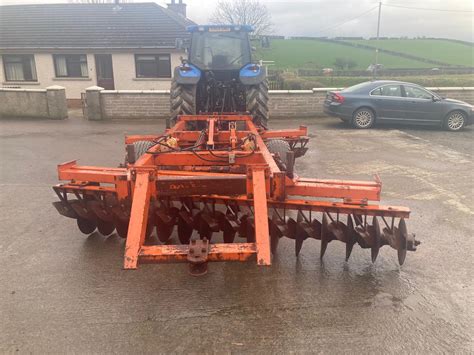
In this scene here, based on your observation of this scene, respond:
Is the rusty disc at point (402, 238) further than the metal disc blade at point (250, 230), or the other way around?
the metal disc blade at point (250, 230)

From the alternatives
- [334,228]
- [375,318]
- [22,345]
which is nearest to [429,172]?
[334,228]

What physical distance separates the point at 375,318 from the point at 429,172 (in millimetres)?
4642

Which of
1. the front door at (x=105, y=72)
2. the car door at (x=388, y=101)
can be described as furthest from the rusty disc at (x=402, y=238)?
the front door at (x=105, y=72)

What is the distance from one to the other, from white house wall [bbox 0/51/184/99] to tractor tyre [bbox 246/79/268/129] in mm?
10945

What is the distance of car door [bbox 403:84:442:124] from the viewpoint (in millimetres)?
10977

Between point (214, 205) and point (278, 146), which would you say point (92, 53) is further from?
point (214, 205)

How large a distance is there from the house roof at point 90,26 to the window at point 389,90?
9.43m

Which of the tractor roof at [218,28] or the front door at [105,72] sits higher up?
the tractor roof at [218,28]

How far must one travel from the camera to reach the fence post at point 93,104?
41.7 feet

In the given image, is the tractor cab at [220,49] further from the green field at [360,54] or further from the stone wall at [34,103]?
the green field at [360,54]

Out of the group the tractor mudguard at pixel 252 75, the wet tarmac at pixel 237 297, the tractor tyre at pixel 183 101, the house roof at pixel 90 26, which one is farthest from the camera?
the house roof at pixel 90 26

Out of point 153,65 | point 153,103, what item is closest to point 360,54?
point 153,65

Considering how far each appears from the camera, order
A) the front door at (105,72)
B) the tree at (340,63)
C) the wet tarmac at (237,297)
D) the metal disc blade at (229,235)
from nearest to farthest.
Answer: the wet tarmac at (237,297) → the metal disc blade at (229,235) → the front door at (105,72) → the tree at (340,63)

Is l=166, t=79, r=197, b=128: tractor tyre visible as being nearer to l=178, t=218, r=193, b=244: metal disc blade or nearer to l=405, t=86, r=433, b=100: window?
l=178, t=218, r=193, b=244: metal disc blade
